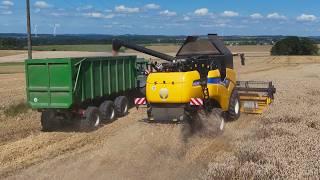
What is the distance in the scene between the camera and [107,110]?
45.7 ft

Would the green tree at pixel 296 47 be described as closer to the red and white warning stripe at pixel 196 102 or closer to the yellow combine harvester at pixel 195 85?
the yellow combine harvester at pixel 195 85

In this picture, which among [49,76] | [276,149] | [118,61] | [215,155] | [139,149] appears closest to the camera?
[276,149]

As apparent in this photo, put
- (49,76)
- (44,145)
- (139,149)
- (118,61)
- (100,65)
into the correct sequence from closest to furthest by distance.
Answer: (139,149), (44,145), (49,76), (100,65), (118,61)

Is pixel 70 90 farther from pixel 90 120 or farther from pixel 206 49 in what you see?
pixel 206 49

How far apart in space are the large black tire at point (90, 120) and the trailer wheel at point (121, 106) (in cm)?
143

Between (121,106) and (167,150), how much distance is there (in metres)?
5.24

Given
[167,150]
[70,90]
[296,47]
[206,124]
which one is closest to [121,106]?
[70,90]

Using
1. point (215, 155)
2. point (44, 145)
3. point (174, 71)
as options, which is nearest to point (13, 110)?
point (44, 145)

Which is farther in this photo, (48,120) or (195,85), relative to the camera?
(48,120)

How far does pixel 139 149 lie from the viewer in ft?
33.0

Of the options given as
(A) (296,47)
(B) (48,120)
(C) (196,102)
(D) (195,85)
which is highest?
(A) (296,47)

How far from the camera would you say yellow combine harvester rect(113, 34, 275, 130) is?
1066 cm

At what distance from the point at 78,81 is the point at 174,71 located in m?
2.98

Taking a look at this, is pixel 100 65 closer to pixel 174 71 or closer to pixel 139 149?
pixel 174 71
